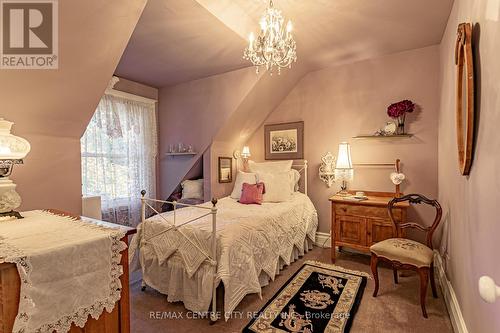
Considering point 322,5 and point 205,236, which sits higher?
point 322,5

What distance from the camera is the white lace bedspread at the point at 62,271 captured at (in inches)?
36.2

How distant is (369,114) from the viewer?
3217 millimetres

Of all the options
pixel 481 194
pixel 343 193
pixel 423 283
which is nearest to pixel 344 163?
pixel 343 193

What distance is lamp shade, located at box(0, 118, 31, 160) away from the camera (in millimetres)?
1461

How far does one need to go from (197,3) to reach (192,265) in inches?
81.9

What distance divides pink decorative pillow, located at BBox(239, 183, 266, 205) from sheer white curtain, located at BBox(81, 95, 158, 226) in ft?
6.06

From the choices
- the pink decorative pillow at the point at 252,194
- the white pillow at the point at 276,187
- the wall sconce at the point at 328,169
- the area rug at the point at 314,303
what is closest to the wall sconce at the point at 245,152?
the white pillow at the point at 276,187

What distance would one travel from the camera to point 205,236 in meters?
1.96

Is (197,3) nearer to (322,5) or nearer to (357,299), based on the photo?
(322,5)

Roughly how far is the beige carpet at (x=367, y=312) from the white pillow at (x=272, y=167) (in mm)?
1512

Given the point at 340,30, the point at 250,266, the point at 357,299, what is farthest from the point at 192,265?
the point at 340,30

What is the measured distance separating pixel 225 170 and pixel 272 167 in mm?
813

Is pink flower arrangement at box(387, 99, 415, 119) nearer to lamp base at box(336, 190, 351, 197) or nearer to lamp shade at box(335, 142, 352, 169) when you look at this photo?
lamp shade at box(335, 142, 352, 169)

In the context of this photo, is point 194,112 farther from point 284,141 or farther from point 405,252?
point 405,252
